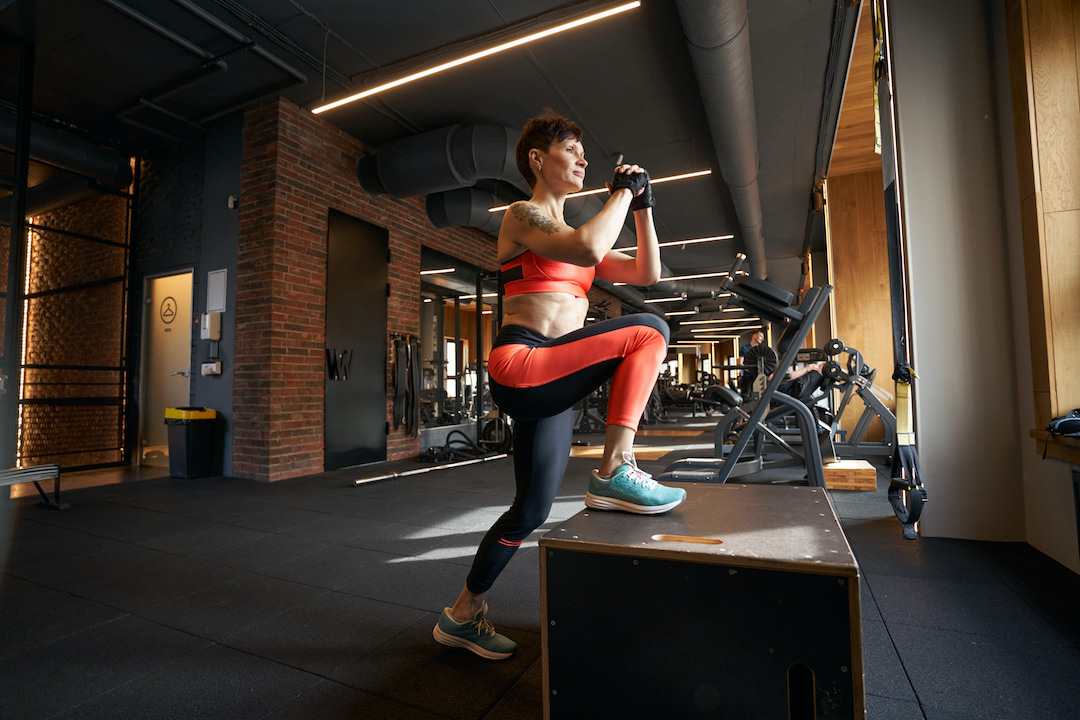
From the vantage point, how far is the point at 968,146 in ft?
9.09

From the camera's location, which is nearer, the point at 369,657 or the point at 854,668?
the point at 854,668

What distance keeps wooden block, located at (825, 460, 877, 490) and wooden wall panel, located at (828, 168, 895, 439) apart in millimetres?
2904

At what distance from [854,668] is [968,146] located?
2995mm

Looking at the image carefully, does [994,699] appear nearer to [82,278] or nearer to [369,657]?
[369,657]

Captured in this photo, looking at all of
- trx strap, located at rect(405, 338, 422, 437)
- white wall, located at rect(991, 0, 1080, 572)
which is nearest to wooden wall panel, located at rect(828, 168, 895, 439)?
white wall, located at rect(991, 0, 1080, 572)

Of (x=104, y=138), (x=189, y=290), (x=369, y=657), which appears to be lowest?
(x=369, y=657)

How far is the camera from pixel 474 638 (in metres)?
1.57

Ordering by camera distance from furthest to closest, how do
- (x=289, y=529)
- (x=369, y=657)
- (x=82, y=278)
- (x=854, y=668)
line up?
(x=82, y=278) → (x=289, y=529) → (x=369, y=657) → (x=854, y=668)

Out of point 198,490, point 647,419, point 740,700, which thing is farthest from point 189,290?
point 647,419

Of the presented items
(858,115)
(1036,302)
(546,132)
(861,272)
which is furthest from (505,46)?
(861,272)

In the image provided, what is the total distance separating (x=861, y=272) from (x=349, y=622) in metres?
6.96

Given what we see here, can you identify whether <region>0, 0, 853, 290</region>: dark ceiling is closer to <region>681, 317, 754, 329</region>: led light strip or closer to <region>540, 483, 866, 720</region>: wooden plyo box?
<region>540, 483, 866, 720</region>: wooden plyo box

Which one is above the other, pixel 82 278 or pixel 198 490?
pixel 82 278

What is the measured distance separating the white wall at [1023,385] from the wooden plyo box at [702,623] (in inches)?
80.4
